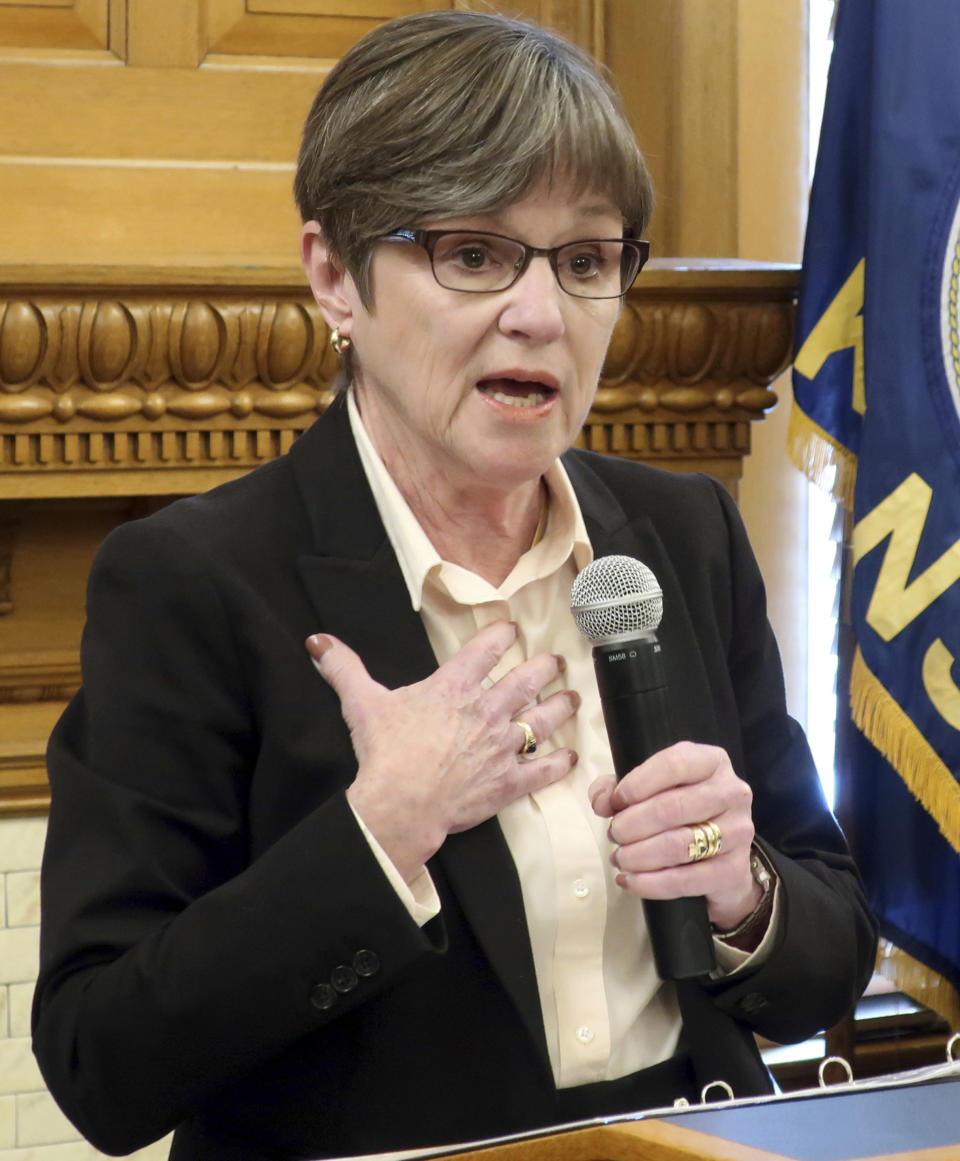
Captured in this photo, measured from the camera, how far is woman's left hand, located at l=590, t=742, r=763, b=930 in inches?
44.1

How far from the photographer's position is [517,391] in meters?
1.32

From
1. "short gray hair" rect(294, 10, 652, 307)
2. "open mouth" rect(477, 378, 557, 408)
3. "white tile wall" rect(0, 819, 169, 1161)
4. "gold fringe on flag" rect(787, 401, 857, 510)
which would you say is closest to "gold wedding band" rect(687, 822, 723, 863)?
"open mouth" rect(477, 378, 557, 408)

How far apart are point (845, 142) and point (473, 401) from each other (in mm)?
1229

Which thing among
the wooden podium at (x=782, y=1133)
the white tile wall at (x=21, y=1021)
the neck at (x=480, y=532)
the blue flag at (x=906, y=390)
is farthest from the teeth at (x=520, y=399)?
the white tile wall at (x=21, y=1021)

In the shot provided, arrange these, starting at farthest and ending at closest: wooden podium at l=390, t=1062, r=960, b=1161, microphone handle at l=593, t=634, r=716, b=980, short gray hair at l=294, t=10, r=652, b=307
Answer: short gray hair at l=294, t=10, r=652, b=307 → microphone handle at l=593, t=634, r=716, b=980 → wooden podium at l=390, t=1062, r=960, b=1161

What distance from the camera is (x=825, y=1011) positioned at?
1.38 m

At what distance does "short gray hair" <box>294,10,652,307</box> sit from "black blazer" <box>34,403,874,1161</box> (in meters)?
0.27

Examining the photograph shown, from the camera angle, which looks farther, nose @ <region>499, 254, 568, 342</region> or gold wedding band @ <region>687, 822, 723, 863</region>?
nose @ <region>499, 254, 568, 342</region>

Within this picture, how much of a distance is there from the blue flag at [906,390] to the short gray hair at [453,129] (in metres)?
0.93

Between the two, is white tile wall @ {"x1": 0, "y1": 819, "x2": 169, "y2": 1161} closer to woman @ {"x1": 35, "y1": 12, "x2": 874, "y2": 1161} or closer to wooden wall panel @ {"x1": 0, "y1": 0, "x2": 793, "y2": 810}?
wooden wall panel @ {"x1": 0, "y1": 0, "x2": 793, "y2": 810}

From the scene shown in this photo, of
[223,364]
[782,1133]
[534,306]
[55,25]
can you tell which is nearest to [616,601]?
[534,306]

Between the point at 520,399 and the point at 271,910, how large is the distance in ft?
1.65

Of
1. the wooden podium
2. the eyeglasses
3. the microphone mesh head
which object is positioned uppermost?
the eyeglasses

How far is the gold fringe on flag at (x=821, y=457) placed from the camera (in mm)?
2260
